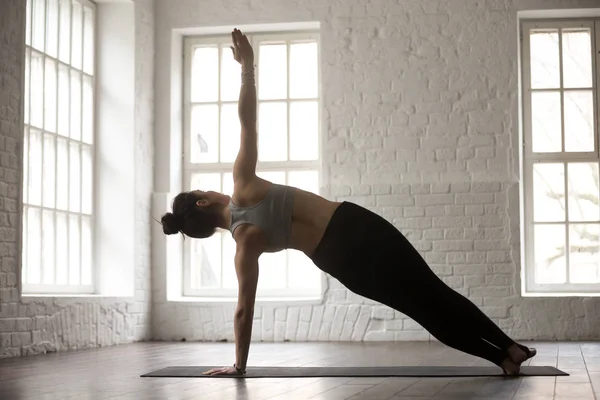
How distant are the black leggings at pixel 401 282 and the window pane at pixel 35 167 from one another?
3.24 meters

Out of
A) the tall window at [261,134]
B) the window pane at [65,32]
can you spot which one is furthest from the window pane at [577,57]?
the window pane at [65,32]

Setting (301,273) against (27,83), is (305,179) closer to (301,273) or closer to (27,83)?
(301,273)

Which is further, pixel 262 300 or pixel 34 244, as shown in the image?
pixel 262 300

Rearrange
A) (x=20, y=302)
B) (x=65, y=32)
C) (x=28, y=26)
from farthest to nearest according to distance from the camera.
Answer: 1. (x=65, y=32)
2. (x=28, y=26)
3. (x=20, y=302)

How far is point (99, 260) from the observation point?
766cm

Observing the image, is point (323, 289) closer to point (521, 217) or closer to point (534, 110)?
point (521, 217)

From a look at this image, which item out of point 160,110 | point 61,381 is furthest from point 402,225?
point 61,381

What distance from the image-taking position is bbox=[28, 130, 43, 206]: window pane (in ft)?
21.5

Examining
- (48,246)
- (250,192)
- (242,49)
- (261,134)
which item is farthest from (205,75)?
(250,192)

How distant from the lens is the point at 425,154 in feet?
25.5

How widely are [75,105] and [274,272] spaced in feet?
7.50

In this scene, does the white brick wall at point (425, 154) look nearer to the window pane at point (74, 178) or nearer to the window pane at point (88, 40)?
the window pane at point (74, 178)

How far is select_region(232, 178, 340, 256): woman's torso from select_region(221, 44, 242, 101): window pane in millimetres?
4373

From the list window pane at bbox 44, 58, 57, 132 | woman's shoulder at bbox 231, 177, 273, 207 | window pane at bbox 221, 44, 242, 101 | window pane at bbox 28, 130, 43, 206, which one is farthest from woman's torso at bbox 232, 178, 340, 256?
window pane at bbox 221, 44, 242, 101
